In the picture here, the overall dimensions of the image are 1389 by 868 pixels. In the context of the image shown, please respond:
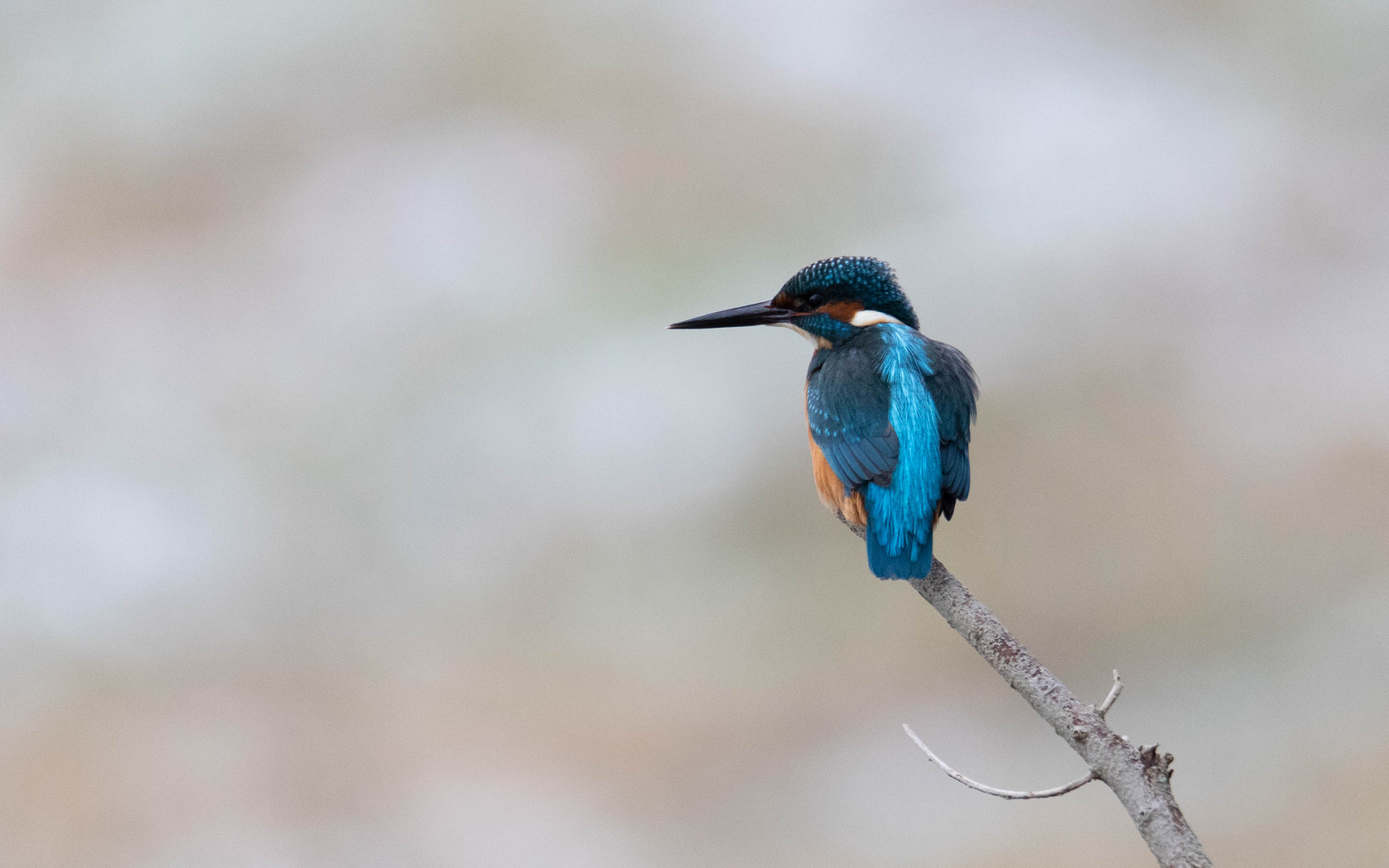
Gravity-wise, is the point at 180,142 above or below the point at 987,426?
above

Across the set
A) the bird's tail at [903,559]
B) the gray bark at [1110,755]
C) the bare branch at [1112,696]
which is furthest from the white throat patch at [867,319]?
the bare branch at [1112,696]

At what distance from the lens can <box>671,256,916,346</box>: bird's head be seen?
241 centimetres

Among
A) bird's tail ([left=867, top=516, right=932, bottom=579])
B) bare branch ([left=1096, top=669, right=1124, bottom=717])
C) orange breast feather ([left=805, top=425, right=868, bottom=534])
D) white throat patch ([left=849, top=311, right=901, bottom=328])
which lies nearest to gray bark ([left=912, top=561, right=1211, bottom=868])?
bare branch ([left=1096, top=669, right=1124, bottom=717])

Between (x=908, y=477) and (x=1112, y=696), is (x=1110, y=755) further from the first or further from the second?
(x=908, y=477)

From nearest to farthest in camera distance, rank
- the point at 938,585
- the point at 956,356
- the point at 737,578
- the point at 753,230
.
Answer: the point at 938,585
the point at 956,356
the point at 737,578
the point at 753,230

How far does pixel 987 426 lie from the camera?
589cm

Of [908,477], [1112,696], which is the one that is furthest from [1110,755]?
[908,477]

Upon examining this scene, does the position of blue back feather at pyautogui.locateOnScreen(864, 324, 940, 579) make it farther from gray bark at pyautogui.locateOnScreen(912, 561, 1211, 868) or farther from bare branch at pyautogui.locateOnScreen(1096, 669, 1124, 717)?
bare branch at pyautogui.locateOnScreen(1096, 669, 1124, 717)

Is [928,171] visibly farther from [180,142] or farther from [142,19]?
[142,19]

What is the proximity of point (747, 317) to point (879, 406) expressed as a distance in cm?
42

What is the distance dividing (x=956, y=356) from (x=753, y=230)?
4.81 metres

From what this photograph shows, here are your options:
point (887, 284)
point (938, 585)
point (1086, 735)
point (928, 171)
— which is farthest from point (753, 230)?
point (1086, 735)

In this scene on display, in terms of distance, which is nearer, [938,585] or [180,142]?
[938,585]

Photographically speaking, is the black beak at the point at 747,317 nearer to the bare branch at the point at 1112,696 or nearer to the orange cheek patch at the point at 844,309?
the orange cheek patch at the point at 844,309
